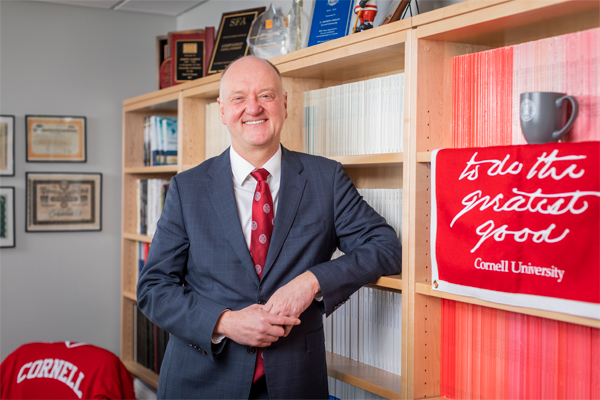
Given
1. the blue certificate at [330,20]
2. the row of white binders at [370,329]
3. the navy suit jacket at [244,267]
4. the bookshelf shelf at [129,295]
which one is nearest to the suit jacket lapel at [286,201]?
the navy suit jacket at [244,267]

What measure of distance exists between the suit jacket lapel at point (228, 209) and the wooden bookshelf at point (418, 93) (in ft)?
1.38

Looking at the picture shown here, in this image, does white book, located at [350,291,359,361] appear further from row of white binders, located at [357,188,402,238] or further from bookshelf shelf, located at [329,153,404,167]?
bookshelf shelf, located at [329,153,404,167]

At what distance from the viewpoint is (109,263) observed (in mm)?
3443

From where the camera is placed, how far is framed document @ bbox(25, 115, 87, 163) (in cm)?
321

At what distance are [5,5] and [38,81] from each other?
458 millimetres

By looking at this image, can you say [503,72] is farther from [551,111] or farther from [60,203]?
[60,203]

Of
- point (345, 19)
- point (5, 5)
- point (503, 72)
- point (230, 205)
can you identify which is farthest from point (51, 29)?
point (503, 72)

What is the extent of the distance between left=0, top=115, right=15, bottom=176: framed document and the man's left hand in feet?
7.91

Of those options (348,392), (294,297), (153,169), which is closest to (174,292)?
(294,297)

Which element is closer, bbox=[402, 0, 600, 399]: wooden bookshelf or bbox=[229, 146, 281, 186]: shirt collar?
bbox=[402, 0, 600, 399]: wooden bookshelf

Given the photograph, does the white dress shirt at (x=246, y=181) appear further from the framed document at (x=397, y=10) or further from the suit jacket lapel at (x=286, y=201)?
the framed document at (x=397, y=10)

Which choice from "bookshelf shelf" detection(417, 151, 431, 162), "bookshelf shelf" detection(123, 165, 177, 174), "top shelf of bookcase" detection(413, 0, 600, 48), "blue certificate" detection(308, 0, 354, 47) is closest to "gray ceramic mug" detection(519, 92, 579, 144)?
"top shelf of bookcase" detection(413, 0, 600, 48)

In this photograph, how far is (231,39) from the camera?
2666mm

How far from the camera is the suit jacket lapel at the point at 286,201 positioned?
151cm
